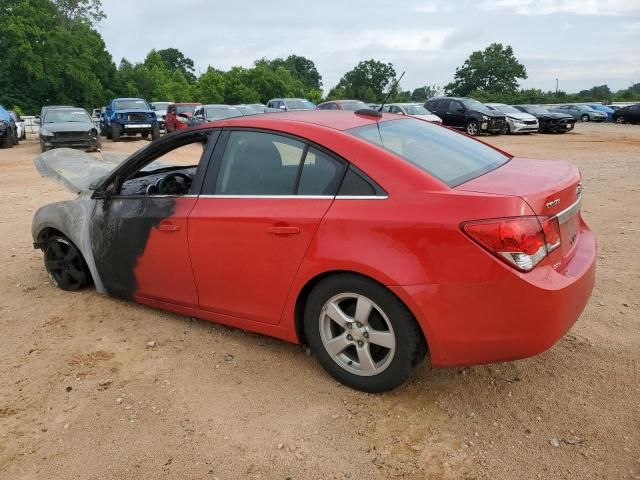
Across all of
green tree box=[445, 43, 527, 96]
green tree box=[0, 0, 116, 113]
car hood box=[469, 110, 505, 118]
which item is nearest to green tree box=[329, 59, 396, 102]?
green tree box=[445, 43, 527, 96]

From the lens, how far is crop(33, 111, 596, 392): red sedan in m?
2.57

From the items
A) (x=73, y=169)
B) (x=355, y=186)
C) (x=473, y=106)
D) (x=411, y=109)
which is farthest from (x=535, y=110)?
(x=355, y=186)

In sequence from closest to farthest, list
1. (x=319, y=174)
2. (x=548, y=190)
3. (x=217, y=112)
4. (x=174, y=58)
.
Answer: (x=548, y=190) < (x=319, y=174) < (x=217, y=112) < (x=174, y=58)

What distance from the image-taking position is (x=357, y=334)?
2.95 metres

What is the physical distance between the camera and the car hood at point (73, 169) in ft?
14.9

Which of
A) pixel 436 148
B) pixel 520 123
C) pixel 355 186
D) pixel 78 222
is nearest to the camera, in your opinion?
pixel 355 186

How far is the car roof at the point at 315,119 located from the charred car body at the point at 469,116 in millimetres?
21066

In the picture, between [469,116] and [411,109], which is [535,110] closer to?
[469,116]

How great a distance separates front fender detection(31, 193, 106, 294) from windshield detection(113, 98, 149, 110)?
63.9 feet

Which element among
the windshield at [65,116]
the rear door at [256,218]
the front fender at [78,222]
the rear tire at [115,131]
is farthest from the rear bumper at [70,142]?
the rear door at [256,218]

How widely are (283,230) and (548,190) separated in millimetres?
1425

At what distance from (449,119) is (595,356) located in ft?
72.3

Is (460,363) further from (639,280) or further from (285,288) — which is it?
(639,280)

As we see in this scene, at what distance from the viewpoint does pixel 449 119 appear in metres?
24.2
